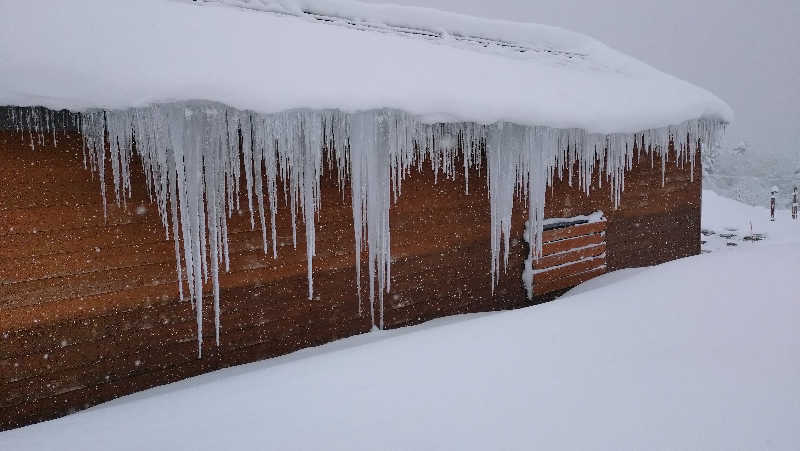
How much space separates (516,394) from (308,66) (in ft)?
10.2

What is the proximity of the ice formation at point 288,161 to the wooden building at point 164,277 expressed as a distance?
0.09 m

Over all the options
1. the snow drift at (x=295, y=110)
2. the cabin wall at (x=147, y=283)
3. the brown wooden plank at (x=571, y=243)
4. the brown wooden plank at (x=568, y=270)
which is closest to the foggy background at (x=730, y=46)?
the brown wooden plank at (x=571, y=243)

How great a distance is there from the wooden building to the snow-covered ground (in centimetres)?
35

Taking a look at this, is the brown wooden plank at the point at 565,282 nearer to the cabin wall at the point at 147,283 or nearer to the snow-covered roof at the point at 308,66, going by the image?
the cabin wall at the point at 147,283

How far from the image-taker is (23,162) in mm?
3510

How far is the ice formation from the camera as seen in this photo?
12.0 feet

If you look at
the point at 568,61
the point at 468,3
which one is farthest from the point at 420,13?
the point at 468,3

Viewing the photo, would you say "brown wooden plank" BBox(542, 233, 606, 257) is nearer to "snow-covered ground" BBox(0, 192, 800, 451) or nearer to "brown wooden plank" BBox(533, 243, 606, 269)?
"brown wooden plank" BBox(533, 243, 606, 269)

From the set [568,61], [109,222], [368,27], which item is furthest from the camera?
[568,61]

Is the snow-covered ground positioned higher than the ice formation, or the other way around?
the ice formation

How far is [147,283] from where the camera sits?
4.06m

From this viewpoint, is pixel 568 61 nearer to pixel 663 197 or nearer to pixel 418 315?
pixel 663 197

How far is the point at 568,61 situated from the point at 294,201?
5.63 metres

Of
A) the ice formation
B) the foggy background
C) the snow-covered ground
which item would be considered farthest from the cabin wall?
the foggy background
